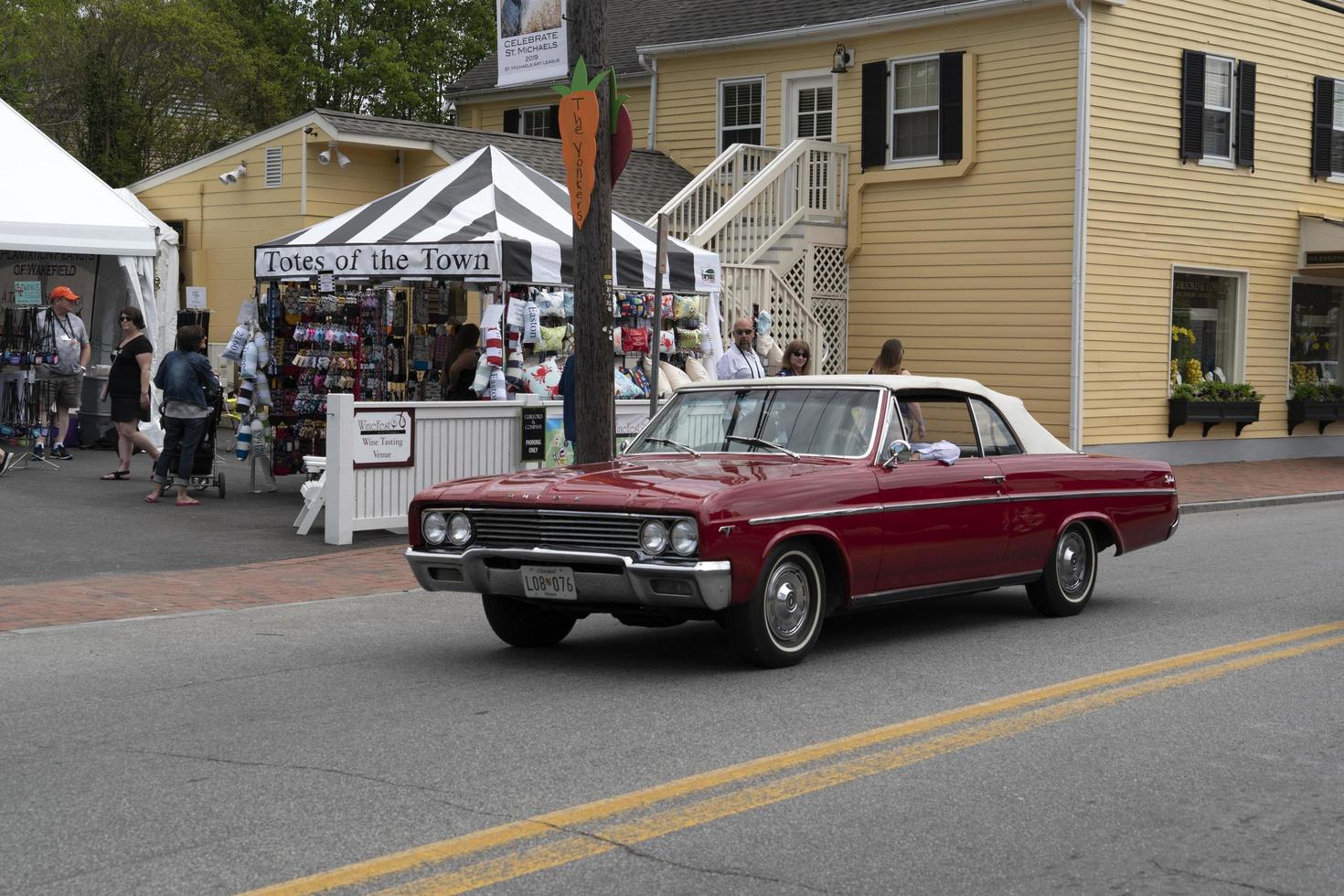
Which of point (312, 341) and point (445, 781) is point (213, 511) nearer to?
point (312, 341)

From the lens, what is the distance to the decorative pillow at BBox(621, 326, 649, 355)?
56.4 feet

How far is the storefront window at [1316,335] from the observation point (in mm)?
26031

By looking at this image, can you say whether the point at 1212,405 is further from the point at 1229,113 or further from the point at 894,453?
the point at 894,453

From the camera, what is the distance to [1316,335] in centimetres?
2655

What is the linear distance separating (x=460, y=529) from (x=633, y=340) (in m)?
9.13

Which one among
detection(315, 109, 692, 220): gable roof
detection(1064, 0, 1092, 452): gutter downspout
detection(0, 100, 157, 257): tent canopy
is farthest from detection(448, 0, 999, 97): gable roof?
detection(0, 100, 157, 257): tent canopy

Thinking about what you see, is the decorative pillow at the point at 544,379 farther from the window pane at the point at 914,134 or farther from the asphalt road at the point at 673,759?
the window pane at the point at 914,134

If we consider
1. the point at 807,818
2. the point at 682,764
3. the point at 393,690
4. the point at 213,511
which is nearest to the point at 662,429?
the point at 393,690

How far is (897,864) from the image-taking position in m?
5.05

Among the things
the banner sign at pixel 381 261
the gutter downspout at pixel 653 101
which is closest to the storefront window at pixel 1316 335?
the gutter downspout at pixel 653 101

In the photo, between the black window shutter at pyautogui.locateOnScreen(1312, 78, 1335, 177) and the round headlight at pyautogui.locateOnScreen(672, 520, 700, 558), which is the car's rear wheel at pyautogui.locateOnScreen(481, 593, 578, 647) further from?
the black window shutter at pyautogui.locateOnScreen(1312, 78, 1335, 177)

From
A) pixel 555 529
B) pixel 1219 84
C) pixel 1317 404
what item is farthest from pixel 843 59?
pixel 555 529

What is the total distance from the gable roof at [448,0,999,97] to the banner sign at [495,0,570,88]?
798cm

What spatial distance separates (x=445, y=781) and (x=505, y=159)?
12.2 m
